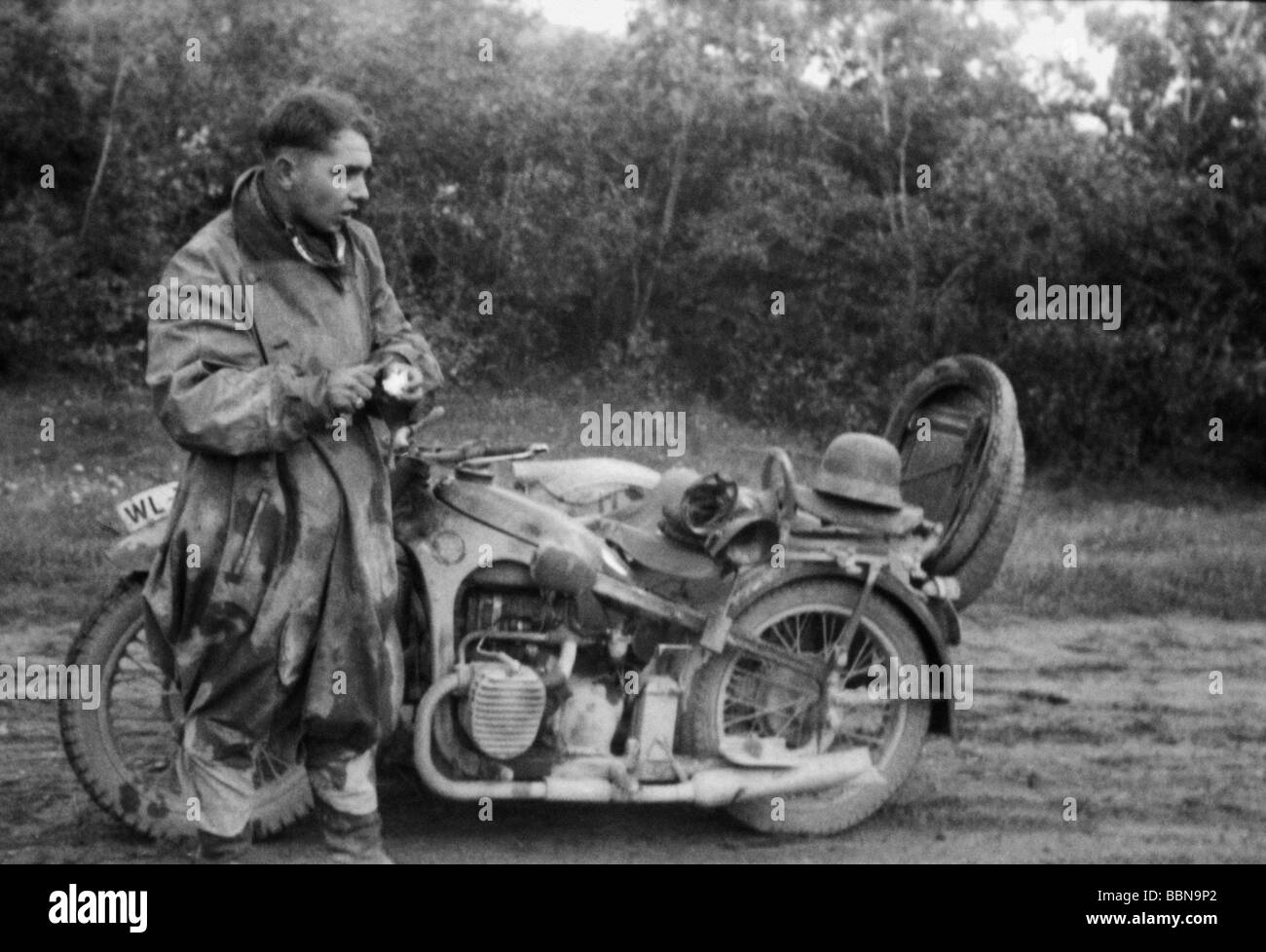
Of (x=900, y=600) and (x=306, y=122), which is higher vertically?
(x=306, y=122)

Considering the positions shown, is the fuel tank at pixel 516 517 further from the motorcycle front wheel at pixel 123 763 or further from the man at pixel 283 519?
the motorcycle front wheel at pixel 123 763

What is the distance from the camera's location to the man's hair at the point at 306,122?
433 cm

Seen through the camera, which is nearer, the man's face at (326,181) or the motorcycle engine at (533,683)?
the man's face at (326,181)

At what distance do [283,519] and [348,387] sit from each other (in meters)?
0.39

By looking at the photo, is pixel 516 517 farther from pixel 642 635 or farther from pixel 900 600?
pixel 900 600

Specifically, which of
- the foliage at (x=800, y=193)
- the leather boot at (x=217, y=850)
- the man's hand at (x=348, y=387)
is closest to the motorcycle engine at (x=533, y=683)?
the leather boot at (x=217, y=850)

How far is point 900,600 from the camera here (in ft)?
17.8

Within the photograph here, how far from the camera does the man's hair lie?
14.2 ft

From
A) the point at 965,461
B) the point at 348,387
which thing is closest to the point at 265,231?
the point at 348,387

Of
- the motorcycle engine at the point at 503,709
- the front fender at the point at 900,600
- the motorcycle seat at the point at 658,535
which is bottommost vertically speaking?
the motorcycle engine at the point at 503,709

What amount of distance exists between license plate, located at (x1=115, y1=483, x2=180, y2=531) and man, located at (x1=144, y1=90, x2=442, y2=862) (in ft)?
2.15

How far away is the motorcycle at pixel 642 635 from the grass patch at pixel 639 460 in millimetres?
2779

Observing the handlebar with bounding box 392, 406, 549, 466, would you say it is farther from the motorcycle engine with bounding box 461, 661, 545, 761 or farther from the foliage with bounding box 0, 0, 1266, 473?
the foliage with bounding box 0, 0, 1266, 473

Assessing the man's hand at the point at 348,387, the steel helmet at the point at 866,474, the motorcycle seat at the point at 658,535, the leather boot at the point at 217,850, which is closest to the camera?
the man's hand at the point at 348,387
